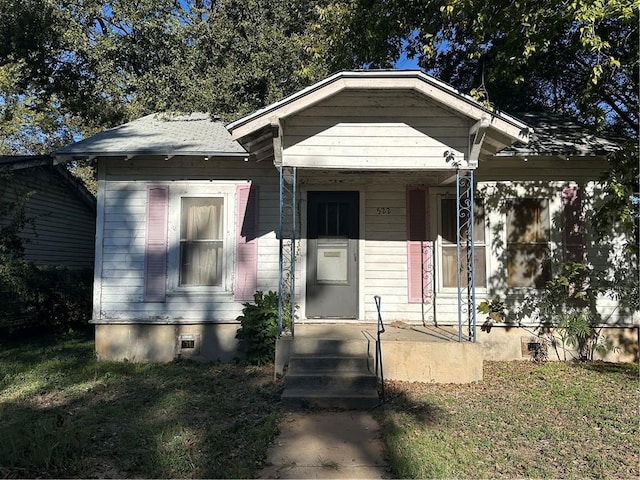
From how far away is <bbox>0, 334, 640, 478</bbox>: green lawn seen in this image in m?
3.88

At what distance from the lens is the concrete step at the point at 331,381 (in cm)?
570

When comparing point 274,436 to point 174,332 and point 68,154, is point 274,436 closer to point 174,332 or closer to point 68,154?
point 174,332

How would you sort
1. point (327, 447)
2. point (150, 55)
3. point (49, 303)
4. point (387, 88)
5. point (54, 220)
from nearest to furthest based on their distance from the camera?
point (327, 447), point (387, 88), point (49, 303), point (54, 220), point (150, 55)

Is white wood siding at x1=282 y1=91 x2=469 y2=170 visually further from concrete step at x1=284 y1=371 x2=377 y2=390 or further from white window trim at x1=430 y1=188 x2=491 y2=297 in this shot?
concrete step at x1=284 y1=371 x2=377 y2=390

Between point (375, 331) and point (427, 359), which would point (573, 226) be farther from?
point (375, 331)

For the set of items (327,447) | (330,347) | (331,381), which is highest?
(330,347)

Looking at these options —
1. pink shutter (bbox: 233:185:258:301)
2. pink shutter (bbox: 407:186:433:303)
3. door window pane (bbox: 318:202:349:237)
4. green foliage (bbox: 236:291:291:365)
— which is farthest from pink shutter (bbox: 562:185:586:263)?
pink shutter (bbox: 233:185:258:301)

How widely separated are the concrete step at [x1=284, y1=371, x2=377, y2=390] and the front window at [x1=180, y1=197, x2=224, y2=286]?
285 centimetres

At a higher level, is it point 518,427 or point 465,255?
point 465,255

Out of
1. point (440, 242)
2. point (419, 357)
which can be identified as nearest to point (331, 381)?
point (419, 357)

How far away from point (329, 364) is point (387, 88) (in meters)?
3.69

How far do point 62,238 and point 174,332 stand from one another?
7485mm

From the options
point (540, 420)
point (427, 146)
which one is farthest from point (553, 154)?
point (540, 420)

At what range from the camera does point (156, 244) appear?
802cm
